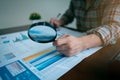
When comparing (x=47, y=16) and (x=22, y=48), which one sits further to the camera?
(x=47, y=16)

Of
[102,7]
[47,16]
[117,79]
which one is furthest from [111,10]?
[47,16]

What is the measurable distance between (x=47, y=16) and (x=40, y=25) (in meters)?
0.96

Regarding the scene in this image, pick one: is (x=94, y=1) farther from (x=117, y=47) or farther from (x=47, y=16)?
(x=47, y=16)

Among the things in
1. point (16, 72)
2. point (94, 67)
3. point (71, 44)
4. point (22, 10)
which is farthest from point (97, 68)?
point (22, 10)

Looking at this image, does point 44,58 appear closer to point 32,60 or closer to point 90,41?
point 32,60

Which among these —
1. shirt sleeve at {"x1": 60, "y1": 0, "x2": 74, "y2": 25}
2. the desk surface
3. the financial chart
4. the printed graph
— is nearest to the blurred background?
shirt sleeve at {"x1": 60, "y1": 0, "x2": 74, "y2": 25}

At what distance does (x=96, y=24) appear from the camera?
971 millimetres

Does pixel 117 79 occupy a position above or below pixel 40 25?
below

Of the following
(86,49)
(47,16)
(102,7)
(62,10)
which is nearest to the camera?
(86,49)

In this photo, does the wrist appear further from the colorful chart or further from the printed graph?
the colorful chart

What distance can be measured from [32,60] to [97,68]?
0.24 m

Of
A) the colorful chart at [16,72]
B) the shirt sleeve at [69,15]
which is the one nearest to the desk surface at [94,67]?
the colorful chart at [16,72]

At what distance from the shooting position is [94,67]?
17.3 inches

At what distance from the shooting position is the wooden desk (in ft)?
1.31
